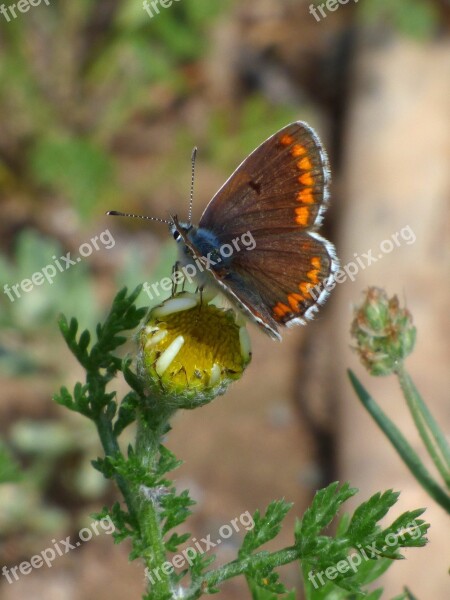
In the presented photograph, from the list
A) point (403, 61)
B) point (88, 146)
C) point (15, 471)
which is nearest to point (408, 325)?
point (15, 471)

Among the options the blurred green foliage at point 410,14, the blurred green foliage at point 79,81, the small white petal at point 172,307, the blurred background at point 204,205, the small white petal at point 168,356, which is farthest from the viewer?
the blurred green foliage at point 410,14

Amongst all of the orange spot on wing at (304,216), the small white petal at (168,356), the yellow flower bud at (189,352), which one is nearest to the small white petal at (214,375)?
the yellow flower bud at (189,352)

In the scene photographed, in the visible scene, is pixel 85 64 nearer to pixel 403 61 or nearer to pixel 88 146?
pixel 88 146

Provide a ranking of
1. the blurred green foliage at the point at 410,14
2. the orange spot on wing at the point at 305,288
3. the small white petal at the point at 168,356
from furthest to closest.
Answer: the blurred green foliage at the point at 410,14, the orange spot on wing at the point at 305,288, the small white petal at the point at 168,356

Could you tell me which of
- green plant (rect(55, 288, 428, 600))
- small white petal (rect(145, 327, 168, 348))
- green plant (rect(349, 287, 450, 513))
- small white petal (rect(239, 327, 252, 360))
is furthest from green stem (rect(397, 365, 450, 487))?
small white petal (rect(145, 327, 168, 348))

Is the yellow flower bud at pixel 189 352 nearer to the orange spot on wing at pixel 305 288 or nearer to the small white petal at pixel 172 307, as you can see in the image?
the small white petal at pixel 172 307

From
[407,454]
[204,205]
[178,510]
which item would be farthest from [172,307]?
[204,205]
